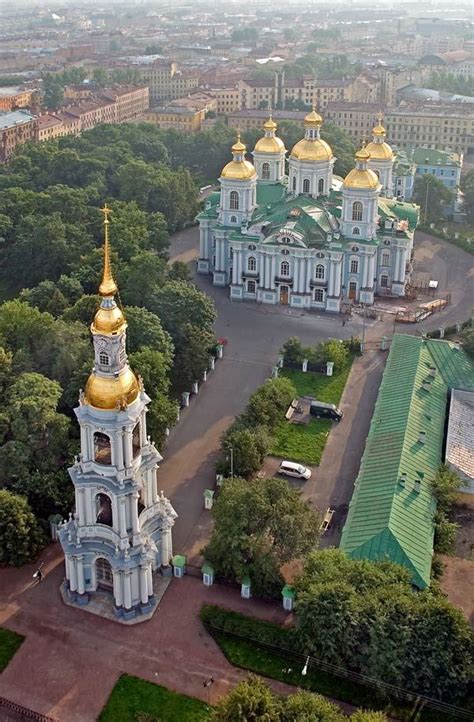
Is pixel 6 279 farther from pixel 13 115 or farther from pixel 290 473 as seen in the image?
pixel 13 115

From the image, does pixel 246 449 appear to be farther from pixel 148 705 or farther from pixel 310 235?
pixel 310 235

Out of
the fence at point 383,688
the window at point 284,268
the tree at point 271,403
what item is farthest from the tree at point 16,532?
the window at point 284,268

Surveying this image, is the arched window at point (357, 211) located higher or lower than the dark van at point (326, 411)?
higher

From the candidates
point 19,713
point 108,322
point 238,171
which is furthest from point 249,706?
point 238,171

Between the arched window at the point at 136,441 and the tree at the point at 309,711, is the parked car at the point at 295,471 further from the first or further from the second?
the tree at the point at 309,711

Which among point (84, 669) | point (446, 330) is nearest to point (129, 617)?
point (84, 669)

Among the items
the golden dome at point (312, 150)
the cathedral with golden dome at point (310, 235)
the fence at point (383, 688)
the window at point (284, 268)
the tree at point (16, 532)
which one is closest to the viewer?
the fence at point (383, 688)
